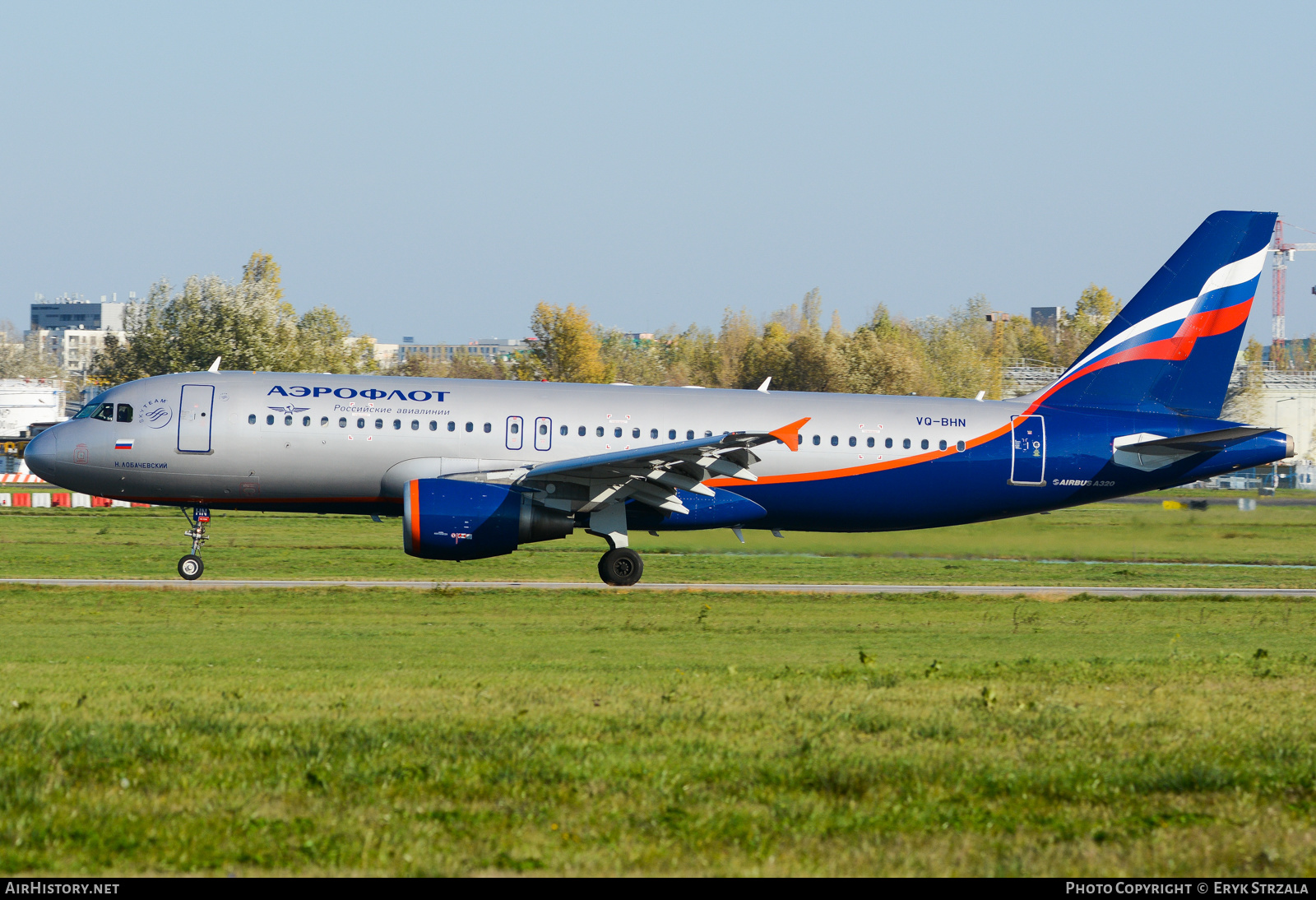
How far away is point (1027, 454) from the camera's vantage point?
29.6 meters

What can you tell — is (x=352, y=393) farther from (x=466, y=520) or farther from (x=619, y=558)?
(x=619, y=558)

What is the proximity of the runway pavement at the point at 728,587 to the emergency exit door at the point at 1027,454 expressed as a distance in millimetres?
2574

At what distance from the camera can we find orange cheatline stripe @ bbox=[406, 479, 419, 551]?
26281 millimetres

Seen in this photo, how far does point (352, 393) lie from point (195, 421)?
324 cm

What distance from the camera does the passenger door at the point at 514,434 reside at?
28.1m

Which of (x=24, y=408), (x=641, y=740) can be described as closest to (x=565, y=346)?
(x=24, y=408)

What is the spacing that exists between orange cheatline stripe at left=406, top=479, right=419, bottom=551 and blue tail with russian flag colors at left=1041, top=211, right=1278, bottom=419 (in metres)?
14.2

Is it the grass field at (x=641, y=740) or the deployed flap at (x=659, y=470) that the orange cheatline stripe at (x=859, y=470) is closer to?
the deployed flap at (x=659, y=470)

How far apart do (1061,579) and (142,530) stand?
28966mm

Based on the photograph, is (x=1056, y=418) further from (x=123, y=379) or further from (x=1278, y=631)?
(x=123, y=379)

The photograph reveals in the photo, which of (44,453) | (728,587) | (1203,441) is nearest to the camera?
(44,453)

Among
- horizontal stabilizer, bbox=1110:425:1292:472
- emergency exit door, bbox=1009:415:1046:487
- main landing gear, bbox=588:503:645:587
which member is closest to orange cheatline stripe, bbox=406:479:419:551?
main landing gear, bbox=588:503:645:587

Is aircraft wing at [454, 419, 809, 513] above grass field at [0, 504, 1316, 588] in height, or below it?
above

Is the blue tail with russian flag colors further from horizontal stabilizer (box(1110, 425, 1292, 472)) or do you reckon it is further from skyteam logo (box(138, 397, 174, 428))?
skyteam logo (box(138, 397, 174, 428))
